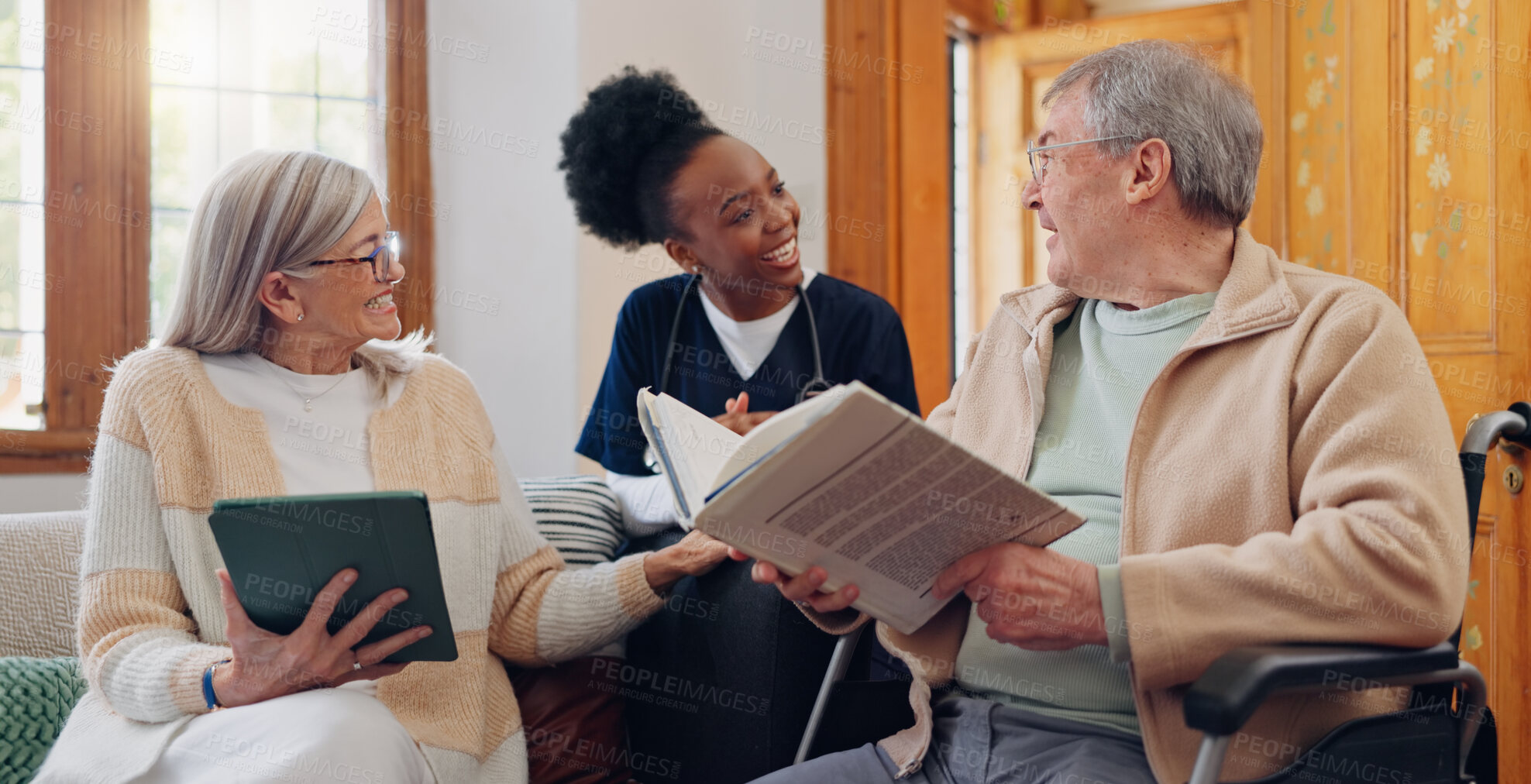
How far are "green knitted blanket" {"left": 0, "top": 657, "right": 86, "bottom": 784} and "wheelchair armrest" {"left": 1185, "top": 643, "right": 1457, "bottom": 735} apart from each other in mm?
1447

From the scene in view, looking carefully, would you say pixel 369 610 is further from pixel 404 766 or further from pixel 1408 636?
pixel 1408 636

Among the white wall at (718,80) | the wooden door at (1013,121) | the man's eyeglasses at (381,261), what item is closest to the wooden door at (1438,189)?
the wooden door at (1013,121)

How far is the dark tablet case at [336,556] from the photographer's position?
45.8 inches

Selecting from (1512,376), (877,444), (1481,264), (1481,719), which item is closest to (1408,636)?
(1481,719)

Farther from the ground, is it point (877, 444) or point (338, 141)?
point (338, 141)

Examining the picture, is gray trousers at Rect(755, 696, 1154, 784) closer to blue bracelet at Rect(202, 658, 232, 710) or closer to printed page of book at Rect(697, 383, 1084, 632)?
printed page of book at Rect(697, 383, 1084, 632)

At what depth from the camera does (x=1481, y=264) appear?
2.22 metres

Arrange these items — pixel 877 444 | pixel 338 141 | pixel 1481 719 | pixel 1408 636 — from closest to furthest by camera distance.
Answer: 1. pixel 877 444
2. pixel 1408 636
3. pixel 1481 719
4. pixel 338 141

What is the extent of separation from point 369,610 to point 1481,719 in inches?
47.4

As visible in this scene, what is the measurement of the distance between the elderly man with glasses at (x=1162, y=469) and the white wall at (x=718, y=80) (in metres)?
1.57

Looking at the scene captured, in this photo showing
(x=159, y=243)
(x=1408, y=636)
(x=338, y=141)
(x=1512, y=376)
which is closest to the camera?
(x=1408, y=636)

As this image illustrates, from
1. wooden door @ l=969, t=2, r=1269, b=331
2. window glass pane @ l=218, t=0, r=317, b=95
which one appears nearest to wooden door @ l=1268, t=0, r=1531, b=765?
wooden door @ l=969, t=2, r=1269, b=331

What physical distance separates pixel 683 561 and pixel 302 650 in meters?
0.57

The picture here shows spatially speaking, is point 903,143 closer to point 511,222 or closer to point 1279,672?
point 511,222
